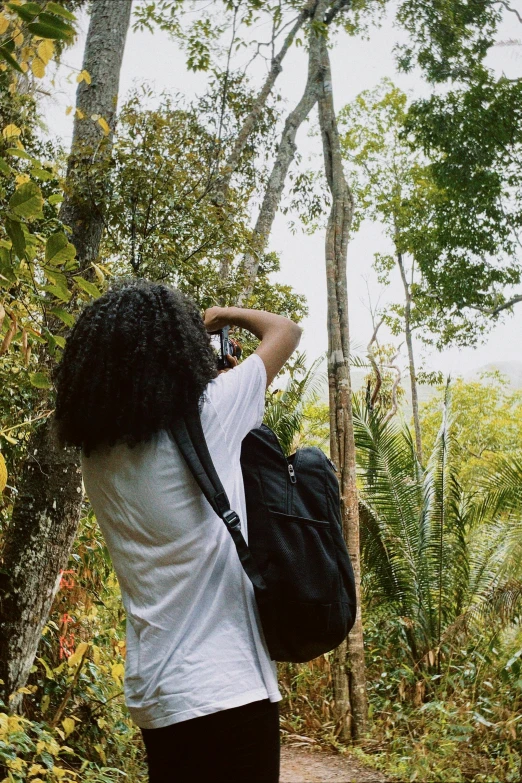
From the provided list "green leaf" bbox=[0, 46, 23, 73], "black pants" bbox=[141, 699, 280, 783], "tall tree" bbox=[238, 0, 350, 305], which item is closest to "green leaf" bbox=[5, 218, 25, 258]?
"green leaf" bbox=[0, 46, 23, 73]

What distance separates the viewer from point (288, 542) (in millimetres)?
1370

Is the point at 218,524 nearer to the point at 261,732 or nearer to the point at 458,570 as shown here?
the point at 261,732

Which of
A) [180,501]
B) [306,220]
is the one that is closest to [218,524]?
[180,501]

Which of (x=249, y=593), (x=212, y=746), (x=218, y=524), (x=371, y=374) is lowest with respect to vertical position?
(x=212, y=746)

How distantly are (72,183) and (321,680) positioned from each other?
5.08 meters

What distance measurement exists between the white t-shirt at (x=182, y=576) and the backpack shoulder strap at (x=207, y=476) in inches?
1.1

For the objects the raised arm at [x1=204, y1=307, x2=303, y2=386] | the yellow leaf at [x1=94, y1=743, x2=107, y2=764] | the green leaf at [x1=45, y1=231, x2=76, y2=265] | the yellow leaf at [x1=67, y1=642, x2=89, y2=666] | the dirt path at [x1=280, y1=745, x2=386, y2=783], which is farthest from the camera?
the dirt path at [x1=280, y1=745, x2=386, y2=783]

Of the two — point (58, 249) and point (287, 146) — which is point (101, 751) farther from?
point (287, 146)

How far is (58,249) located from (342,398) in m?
4.79

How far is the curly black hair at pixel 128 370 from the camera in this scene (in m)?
1.36

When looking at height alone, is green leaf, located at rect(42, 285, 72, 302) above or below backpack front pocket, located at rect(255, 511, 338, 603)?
above

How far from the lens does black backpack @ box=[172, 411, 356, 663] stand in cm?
131

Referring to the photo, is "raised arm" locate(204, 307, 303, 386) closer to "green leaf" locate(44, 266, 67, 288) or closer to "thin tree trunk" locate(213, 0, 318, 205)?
"green leaf" locate(44, 266, 67, 288)

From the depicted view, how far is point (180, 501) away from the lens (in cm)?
134
